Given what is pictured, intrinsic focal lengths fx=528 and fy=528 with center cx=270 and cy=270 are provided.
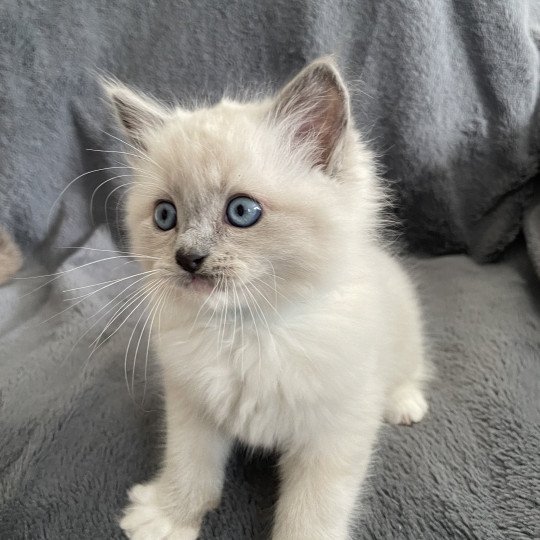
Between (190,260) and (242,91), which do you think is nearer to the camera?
(190,260)

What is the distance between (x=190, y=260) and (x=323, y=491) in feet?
1.39

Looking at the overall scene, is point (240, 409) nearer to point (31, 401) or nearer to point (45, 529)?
point (45, 529)

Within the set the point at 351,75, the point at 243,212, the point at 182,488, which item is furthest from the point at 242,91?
the point at 182,488

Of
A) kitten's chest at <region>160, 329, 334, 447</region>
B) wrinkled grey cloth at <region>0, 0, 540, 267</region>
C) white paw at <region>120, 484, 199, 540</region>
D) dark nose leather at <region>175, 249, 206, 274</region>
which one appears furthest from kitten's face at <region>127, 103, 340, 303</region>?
wrinkled grey cloth at <region>0, 0, 540, 267</region>

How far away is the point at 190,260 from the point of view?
72 cm

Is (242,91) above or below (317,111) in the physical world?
below

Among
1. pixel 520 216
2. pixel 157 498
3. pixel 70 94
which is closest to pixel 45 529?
pixel 157 498

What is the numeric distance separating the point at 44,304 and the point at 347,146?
1.06 metres

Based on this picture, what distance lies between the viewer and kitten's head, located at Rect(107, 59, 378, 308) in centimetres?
73

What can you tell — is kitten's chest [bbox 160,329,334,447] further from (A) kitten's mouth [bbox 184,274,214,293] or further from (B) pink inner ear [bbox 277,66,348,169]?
(B) pink inner ear [bbox 277,66,348,169]

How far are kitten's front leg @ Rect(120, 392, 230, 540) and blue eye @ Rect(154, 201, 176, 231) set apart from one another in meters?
0.32

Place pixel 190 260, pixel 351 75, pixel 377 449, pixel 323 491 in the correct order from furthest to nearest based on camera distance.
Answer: pixel 351 75 < pixel 377 449 < pixel 323 491 < pixel 190 260

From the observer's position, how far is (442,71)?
1.40m

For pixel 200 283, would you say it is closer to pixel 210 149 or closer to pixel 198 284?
pixel 198 284
